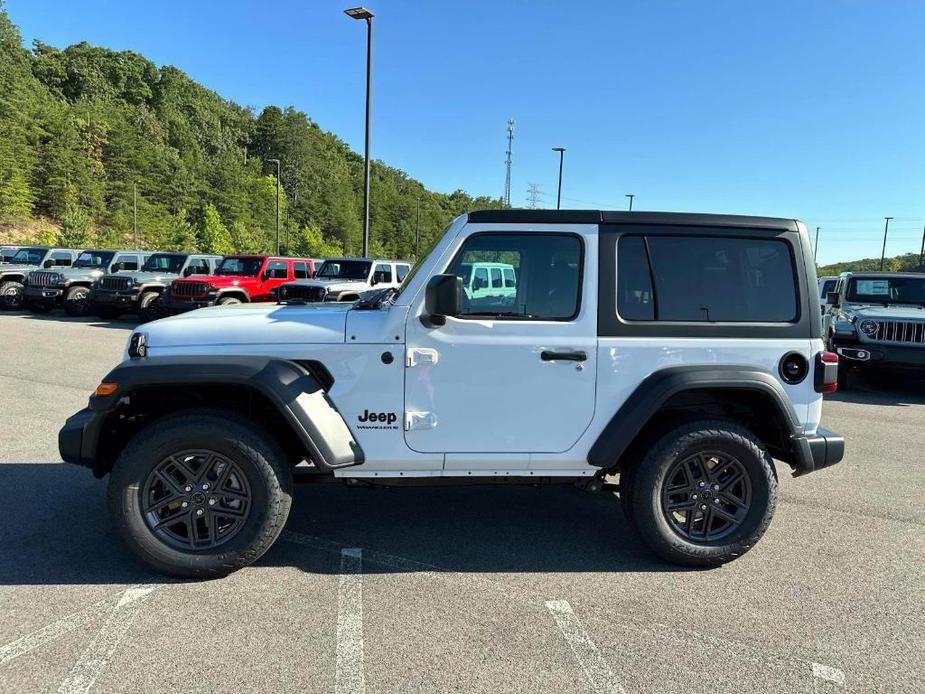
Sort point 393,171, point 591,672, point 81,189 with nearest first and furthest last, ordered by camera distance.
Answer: point 591,672, point 81,189, point 393,171

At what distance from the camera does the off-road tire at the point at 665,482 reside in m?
3.47

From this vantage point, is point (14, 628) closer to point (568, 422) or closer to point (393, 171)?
point (568, 422)

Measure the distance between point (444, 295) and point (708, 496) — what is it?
75.4 inches

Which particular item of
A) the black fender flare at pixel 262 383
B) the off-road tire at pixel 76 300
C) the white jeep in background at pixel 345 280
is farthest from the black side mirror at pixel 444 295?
the off-road tire at pixel 76 300

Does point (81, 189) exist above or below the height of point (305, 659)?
above

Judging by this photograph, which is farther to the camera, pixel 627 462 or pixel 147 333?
pixel 627 462

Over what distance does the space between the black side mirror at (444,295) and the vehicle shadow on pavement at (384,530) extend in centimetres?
145

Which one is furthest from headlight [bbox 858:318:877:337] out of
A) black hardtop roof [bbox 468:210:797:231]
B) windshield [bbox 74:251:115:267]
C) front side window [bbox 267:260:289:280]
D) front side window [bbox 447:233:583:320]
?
windshield [bbox 74:251:115:267]

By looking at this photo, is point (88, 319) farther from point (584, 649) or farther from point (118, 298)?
point (584, 649)

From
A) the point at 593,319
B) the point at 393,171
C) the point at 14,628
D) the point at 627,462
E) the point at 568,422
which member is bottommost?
the point at 14,628

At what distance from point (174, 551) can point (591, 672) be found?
2148 millimetres

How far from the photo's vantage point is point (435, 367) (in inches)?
132

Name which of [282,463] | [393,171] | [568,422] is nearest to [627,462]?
[568,422]

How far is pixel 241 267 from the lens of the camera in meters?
16.8
